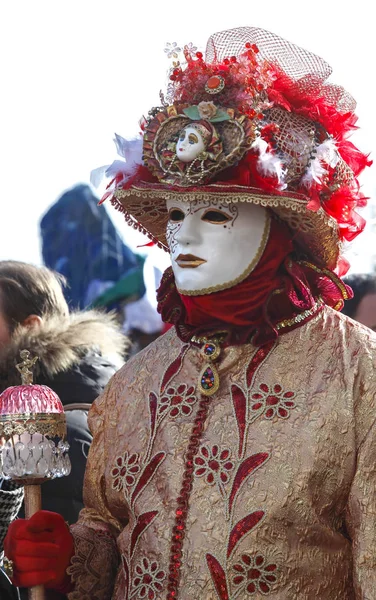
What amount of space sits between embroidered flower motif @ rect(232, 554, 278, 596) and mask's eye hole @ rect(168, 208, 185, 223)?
40.5 inches

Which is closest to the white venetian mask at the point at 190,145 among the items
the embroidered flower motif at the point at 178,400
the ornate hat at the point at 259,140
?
the ornate hat at the point at 259,140

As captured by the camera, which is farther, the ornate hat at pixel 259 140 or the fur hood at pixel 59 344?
the fur hood at pixel 59 344

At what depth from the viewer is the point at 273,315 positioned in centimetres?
340

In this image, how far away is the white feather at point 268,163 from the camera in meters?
3.28

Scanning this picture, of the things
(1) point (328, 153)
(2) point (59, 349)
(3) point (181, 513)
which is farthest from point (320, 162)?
(2) point (59, 349)

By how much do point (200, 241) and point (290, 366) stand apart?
0.45 meters

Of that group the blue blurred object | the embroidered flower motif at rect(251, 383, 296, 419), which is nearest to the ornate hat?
the embroidered flower motif at rect(251, 383, 296, 419)

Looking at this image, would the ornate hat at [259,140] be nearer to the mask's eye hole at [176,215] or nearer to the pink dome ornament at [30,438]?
the mask's eye hole at [176,215]

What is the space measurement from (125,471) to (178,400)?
27 centimetres

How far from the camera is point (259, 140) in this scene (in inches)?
130

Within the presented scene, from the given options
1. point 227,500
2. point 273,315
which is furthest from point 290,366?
point 227,500

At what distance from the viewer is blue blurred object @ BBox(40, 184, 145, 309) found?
802 cm

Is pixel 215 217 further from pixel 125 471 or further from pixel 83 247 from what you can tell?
pixel 83 247

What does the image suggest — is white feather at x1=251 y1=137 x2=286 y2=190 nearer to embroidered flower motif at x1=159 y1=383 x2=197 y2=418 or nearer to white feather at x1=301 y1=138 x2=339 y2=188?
white feather at x1=301 y1=138 x2=339 y2=188
